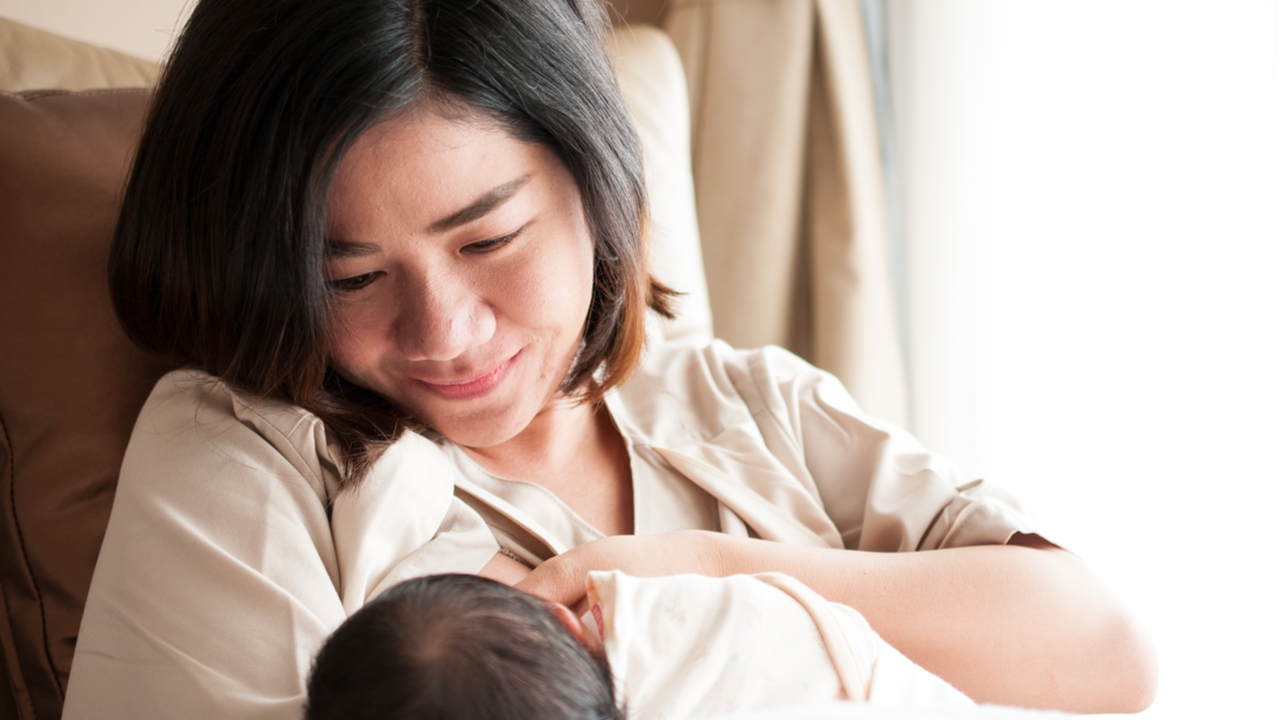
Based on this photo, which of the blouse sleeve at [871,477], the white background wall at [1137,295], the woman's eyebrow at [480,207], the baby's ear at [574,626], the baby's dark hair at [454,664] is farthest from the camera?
the white background wall at [1137,295]

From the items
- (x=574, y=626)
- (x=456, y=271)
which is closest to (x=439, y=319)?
(x=456, y=271)

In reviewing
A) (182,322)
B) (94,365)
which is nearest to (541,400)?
(182,322)

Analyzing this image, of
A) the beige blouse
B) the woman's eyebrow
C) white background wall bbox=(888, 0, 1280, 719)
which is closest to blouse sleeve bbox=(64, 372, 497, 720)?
the beige blouse

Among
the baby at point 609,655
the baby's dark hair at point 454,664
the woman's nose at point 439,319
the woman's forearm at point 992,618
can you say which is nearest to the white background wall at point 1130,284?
the woman's forearm at point 992,618

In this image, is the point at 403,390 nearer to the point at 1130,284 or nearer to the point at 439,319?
the point at 439,319

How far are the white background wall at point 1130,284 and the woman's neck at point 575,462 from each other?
50cm

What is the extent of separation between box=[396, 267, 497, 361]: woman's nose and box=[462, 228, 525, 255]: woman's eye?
3 centimetres

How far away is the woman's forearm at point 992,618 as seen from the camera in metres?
0.95

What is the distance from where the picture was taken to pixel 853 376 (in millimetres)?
1899

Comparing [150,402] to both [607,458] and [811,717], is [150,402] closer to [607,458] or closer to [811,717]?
[607,458]

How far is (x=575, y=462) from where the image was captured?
3.82 ft

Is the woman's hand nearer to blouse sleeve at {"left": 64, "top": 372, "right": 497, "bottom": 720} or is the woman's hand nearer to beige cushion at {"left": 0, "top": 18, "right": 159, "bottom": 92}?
blouse sleeve at {"left": 64, "top": 372, "right": 497, "bottom": 720}

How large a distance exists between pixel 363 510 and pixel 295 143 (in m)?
0.32

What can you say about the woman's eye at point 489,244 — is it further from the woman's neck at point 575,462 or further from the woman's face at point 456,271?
the woman's neck at point 575,462
